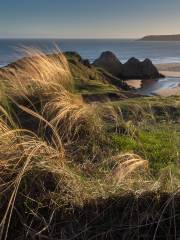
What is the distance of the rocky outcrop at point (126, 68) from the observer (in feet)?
131

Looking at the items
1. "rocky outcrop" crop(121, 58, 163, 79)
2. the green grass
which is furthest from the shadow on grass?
"rocky outcrop" crop(121, 58, 163, 79)

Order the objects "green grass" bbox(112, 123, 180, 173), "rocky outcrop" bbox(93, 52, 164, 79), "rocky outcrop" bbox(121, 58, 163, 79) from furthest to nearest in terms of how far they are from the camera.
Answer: "rocky outcrop" bbox(121, 58, 163, 79), "rocky outcrop" bbox(93, 52, 164, 79), "green grass" bbox(112, 123, 180, 173)

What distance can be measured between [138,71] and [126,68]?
3.21 feet

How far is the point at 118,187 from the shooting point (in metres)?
4.23

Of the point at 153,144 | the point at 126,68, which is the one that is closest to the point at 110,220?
the point at 153,144

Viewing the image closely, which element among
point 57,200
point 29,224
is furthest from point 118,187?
point 29,224

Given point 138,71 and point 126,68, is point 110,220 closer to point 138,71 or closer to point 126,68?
point 126,68

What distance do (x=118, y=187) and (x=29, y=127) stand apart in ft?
9.59

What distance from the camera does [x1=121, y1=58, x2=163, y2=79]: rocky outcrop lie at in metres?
41.0

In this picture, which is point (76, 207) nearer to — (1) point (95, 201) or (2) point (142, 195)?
(1) point (95, 201)

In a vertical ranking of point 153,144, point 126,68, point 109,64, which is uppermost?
point 153,144

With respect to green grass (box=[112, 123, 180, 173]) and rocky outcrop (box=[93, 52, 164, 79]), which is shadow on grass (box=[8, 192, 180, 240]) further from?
rocky outcrop (box=[93, 52, 164, 79])

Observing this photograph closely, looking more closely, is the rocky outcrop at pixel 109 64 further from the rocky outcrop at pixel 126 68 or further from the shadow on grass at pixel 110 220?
the shadow on grass at pixel 110 220

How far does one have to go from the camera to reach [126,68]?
136 ft
